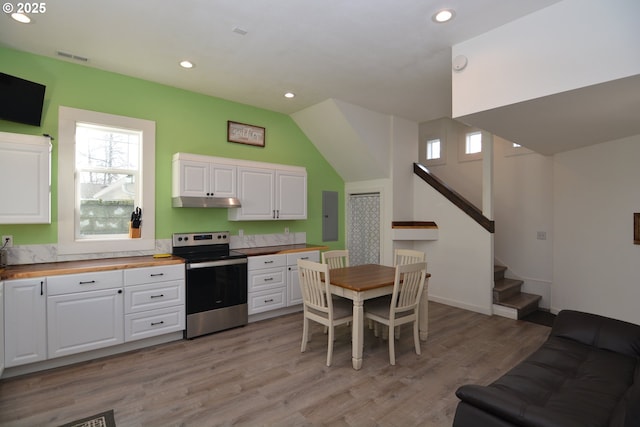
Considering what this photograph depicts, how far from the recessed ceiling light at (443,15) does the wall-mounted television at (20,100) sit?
356 centimetres

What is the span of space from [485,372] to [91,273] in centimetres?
366

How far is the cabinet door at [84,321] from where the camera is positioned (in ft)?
9.20

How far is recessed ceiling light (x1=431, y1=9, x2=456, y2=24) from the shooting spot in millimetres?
2371

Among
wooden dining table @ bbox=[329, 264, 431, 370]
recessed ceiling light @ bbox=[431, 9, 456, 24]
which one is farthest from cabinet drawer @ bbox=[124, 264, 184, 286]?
recessed ceiling light @ bbox=[431, 9, 456, 24]

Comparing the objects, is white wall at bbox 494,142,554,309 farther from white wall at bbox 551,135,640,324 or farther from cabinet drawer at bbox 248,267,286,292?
cabinet drawer at bbox 248,267,286,292

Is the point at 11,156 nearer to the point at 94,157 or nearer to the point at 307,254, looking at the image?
the point at 94,157

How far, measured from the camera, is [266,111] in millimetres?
4797

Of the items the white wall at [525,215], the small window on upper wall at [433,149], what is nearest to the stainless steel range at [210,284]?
the white wall at [525,215]

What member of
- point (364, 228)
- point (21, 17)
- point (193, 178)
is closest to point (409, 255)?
point (364, 228)

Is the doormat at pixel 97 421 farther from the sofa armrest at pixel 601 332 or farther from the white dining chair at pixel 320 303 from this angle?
the sofa armrest at pixel 601 332

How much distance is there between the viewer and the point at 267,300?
413 centimetres

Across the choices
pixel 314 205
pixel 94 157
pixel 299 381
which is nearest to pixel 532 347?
pixel 299 381

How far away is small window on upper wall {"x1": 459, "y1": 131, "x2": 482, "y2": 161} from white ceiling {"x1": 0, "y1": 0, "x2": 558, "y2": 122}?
8.28 ft

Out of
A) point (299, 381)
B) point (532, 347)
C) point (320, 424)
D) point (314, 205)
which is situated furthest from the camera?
point (314, 205)
